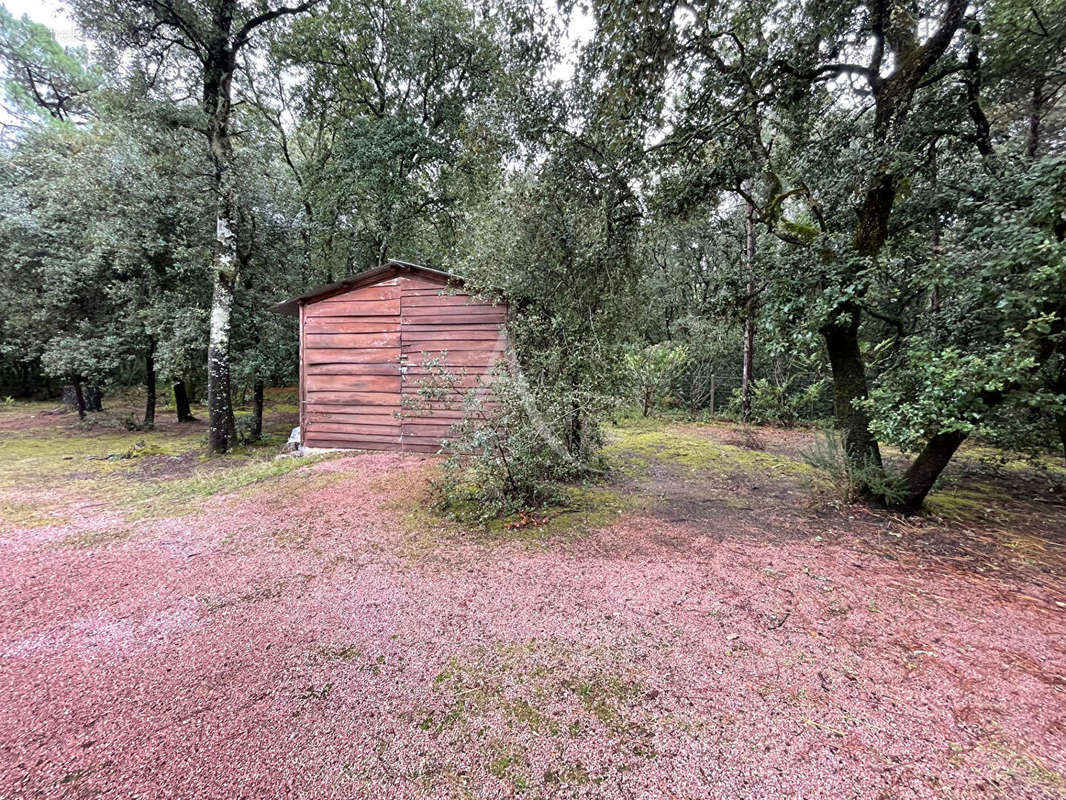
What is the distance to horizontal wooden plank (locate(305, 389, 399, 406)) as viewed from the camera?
260 inches

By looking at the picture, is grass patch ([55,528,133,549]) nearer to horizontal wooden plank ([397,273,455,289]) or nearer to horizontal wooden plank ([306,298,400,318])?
horizontal wooden plank ([306,298,400,318])

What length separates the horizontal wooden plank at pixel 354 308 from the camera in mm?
6488

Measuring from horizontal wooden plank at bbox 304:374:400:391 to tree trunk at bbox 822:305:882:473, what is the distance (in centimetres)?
596

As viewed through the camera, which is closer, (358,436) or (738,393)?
(358,436)

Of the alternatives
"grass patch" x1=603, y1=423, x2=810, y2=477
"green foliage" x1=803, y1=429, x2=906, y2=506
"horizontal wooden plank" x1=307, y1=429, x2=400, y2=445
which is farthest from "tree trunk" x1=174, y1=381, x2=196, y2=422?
"green foliage" x1=803, y1=429, x2=906, y2=506

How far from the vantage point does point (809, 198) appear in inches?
149

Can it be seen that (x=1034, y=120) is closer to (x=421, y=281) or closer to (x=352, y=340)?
(x=421, y=281)

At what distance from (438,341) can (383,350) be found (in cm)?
103

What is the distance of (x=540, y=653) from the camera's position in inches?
77.1

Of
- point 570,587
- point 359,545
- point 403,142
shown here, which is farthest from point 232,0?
point 570,587

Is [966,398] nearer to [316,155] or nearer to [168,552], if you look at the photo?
[168,552]

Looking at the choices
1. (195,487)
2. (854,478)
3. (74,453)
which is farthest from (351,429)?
(854,478)

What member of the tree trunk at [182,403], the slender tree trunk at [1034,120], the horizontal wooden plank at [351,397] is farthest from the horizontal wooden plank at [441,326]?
the tree trunk at [182,403]

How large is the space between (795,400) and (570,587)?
8859 mm
